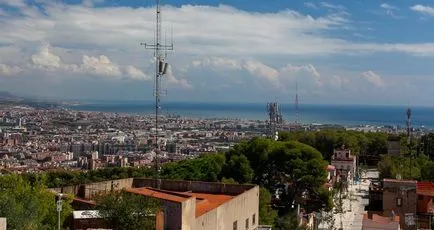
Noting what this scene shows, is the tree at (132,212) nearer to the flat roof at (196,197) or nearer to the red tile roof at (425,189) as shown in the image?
the flat roof at (196,197)

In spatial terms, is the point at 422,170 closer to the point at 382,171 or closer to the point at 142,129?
the point at 382,171

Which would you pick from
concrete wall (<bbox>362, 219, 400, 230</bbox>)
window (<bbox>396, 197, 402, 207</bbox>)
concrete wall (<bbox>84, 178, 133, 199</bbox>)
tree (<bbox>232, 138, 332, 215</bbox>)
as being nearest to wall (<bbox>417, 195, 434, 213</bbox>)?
window (<bbox>396, 197, 402, 207</bbox>)

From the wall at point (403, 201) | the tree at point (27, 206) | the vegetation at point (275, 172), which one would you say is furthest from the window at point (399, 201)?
the tree at point (27, 206)

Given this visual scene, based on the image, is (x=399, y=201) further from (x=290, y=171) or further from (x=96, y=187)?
(x=96, y=187)

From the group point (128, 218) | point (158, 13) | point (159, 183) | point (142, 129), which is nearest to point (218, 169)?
point (159, 183)

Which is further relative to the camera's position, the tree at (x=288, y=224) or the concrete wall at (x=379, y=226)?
the tree at (x=288, y=224)

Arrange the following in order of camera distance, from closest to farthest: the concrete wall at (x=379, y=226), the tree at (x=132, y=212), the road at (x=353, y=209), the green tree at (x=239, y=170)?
1. the tree at (x=132, y=212)
2. the concrete wall at (x=379, y=226)
3. the road at (x=353, y=209)
4. the green tree at (x=239, y=170)
